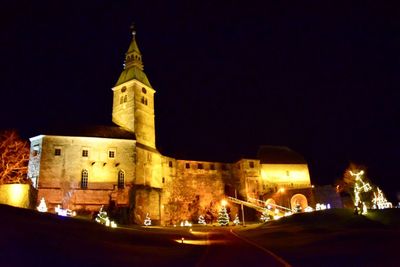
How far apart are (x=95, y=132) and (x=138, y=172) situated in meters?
7.91

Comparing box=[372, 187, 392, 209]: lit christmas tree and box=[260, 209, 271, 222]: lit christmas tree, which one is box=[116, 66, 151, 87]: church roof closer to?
box=[260, 209, 271, 222]: lit christmas tree

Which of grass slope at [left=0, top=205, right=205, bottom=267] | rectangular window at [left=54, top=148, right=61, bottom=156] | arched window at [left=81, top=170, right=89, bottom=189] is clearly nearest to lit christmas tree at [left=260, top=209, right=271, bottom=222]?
arched window at [left=81, top=170, right=89, bottom=189]

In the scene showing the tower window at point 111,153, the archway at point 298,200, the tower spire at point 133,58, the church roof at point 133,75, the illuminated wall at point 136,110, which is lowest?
the archway at point 298,200

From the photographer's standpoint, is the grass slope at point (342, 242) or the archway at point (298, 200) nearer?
the grass slope at point (342, 242)

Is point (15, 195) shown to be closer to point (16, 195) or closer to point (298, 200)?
point (16, 195)

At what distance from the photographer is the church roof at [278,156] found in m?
62.0

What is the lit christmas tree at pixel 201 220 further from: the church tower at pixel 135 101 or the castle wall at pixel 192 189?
the church tower at pixel 135 101

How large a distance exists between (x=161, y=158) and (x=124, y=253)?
1555 inches

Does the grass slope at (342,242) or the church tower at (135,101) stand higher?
the church tower at (135,101)

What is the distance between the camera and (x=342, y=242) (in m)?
17.3

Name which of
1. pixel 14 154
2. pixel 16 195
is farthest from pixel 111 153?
pixel 16 195

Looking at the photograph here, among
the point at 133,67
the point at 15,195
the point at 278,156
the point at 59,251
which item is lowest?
the point at 59,251

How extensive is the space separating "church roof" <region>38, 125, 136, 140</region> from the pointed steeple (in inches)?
348

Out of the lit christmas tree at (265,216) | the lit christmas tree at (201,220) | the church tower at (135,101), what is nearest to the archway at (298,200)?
the lit christmas tree at (265,216)
